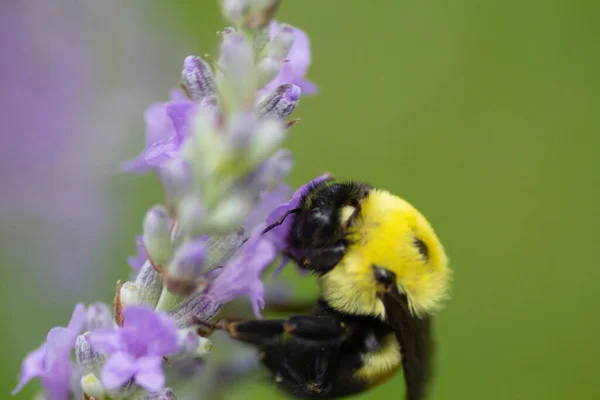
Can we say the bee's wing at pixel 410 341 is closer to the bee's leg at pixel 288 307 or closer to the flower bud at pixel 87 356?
the bee's leg at pixel 288 307

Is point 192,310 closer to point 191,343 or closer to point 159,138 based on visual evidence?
point 191,343

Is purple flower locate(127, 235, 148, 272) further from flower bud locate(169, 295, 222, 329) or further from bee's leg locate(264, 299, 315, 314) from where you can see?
bee's leg locate(264, 299, 315, 314)

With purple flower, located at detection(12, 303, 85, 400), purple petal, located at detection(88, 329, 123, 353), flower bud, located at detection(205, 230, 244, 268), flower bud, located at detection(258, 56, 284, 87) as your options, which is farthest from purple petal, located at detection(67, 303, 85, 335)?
flower bud, located at detection(258, 56, 284, 87)

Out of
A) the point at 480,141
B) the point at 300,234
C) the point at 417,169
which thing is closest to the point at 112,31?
the point at 417,169

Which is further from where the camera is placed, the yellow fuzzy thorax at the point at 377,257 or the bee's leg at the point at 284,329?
the yellow fuzzy thorax at the point at 377,257

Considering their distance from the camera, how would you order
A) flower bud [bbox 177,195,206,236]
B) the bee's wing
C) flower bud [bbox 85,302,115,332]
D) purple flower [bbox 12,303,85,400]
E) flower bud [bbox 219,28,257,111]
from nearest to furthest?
flower bud [bbox 177,195,206,236], flower bud [bbox 219,28,257,111], purple flower [bbox 12,303,85,400], flower bud [bbox 85,302,115,332], the bee's wing

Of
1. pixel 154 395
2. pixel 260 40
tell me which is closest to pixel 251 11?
pixel 260 40

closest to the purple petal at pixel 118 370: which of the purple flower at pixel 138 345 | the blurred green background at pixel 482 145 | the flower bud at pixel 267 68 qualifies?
the purple flower at pixel 138 345
